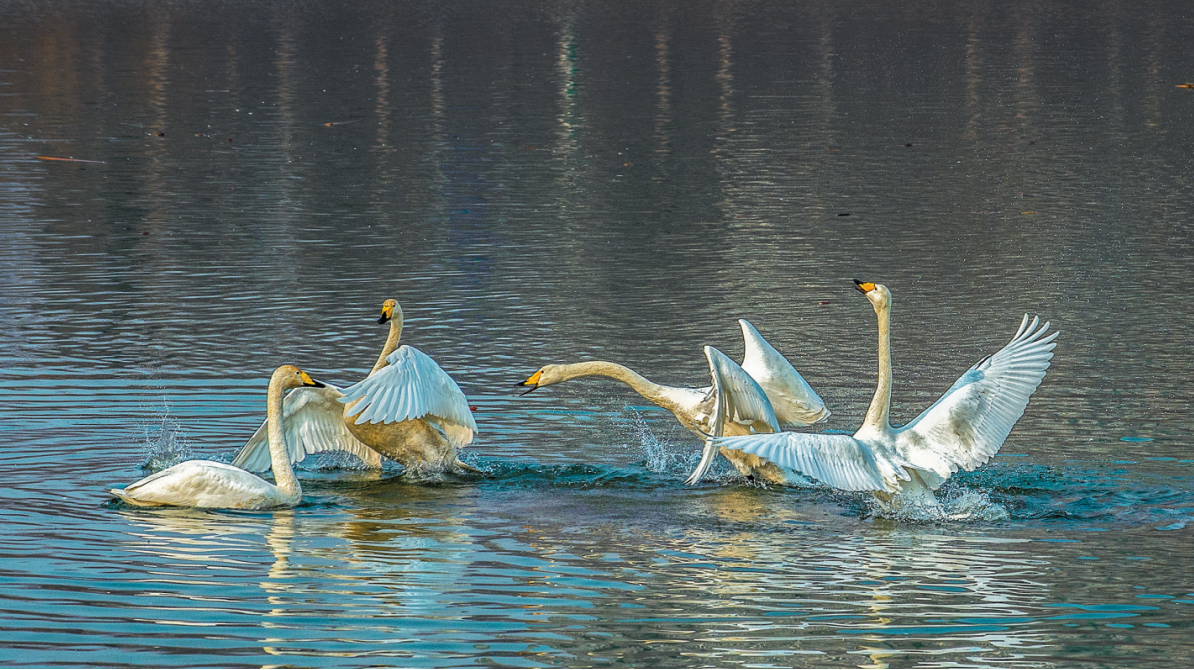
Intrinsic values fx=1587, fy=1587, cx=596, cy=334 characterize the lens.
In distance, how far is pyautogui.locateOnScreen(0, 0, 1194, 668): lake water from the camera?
7.23m

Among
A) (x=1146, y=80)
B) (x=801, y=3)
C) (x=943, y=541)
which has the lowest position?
(x=943, y=541)

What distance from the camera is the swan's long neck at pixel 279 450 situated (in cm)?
937

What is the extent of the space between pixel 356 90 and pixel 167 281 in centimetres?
1879

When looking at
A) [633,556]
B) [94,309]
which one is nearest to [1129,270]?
[633,556]

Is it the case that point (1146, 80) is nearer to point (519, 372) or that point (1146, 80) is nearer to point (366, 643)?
point (519, 372)

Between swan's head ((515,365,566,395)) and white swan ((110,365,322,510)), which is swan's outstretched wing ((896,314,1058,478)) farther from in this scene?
white swan ((110,365,322,510))

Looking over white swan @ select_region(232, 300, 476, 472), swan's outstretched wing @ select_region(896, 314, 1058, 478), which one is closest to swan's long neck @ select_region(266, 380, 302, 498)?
white swan @ select_region(232, 300, 476, 472)

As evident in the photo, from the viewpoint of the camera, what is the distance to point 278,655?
6.70 meters

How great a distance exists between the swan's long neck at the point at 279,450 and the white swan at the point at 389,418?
1.00 ft

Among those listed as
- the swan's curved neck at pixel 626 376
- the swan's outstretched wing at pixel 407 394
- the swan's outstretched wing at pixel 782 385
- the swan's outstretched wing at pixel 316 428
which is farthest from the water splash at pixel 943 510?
the swan's outstretched wing at pixel 316 428

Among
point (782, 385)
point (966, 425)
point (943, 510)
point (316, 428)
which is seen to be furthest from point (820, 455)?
point (316, 428)

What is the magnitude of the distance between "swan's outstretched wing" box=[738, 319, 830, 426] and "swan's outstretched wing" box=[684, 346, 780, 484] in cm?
52

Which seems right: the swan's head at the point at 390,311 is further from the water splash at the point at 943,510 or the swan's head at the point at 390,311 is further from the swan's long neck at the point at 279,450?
the water splash at the point at 943,510

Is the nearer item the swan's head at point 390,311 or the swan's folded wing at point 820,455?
the swan's folded wing at point 820,455
